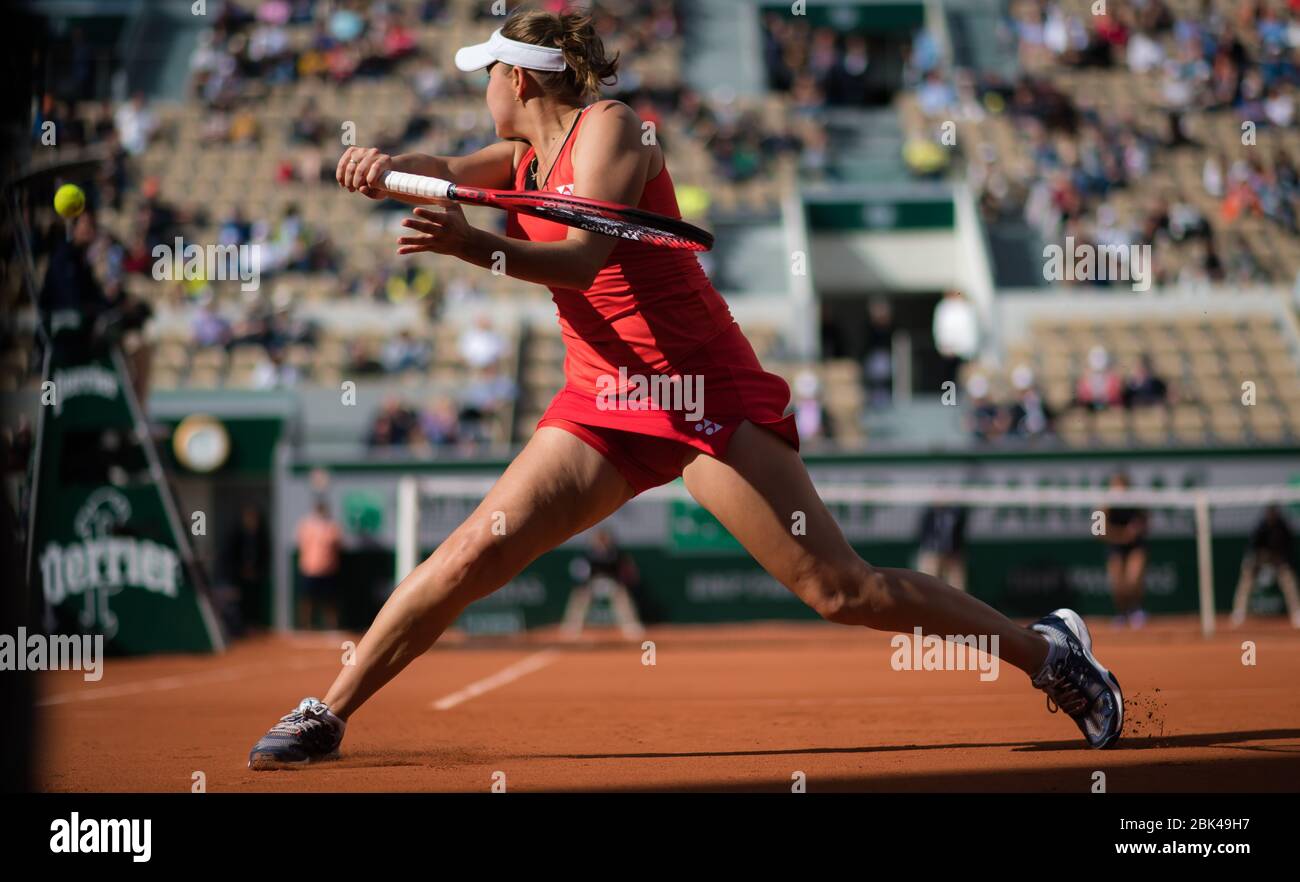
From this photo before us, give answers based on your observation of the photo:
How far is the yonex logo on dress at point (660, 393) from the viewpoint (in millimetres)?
4574

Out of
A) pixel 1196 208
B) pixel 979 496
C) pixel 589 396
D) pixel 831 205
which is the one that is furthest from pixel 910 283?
pixel 589 396

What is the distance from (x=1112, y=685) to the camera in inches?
196

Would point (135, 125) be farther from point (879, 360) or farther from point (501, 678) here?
point (501, 678)

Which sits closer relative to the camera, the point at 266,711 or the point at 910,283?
the point at 266,711

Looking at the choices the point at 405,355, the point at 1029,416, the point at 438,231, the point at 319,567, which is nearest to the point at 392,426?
the point at 405,355

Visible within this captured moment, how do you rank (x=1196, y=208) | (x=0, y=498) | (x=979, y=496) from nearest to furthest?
(x=0, y=498), (x=979, y=496), (x=1196, y=208)

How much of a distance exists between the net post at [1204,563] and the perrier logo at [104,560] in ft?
33.0

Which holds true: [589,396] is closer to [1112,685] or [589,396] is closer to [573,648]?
[1112,685]

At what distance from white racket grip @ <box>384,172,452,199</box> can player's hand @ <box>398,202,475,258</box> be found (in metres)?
0.19

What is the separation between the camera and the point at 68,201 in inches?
255

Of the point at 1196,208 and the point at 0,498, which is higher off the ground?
the point at 1196,208

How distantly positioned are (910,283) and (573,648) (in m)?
12.7

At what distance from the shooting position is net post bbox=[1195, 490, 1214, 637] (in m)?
15.0

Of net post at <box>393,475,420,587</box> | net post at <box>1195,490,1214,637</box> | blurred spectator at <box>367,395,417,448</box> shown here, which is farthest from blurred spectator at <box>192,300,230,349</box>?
net post at <box>1195,490,1214,637</box>
